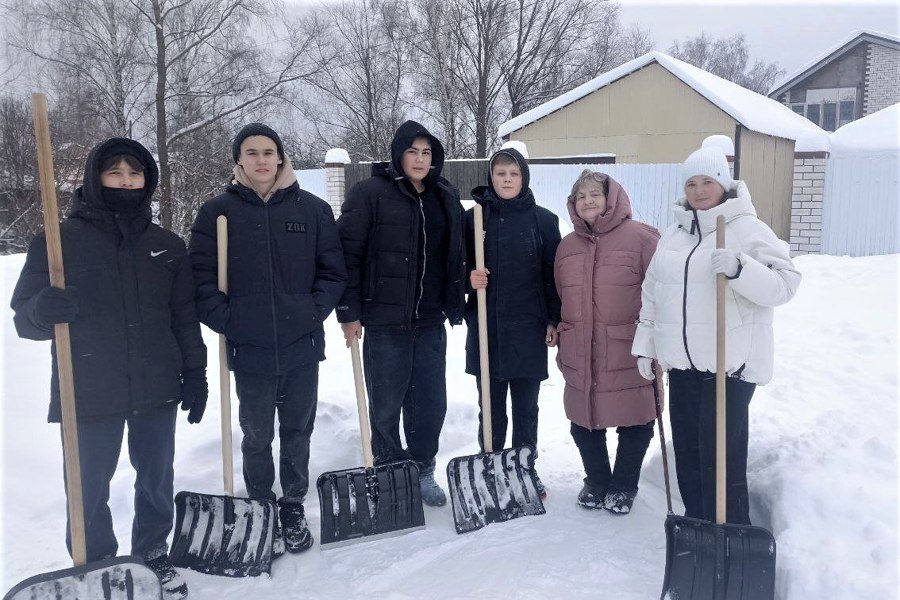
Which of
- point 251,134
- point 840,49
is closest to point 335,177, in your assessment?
point 251,134

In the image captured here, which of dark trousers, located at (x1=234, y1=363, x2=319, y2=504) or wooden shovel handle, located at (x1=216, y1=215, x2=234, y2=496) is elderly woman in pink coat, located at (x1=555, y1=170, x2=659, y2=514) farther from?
wooden shovel handle, located at (x1=216, y1=215, x2=234, y2=496)

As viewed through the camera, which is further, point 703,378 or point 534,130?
point 534,130

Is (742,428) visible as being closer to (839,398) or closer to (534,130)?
(839,398)

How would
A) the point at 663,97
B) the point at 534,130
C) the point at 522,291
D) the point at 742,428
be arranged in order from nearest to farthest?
the point at 742,428 → the point at 522,291 → the point at 663,97 → the point at 534,130

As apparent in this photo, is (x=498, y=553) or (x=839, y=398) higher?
(x=839, y=398)

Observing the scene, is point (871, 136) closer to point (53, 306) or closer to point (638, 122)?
point (638, 122)

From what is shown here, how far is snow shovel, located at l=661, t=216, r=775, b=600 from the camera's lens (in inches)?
93.7

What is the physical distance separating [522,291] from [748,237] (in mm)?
1173

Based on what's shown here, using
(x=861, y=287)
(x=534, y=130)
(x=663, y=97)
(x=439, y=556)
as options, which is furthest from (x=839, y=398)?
(x=534, y=130)

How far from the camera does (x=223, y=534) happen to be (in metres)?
2.87

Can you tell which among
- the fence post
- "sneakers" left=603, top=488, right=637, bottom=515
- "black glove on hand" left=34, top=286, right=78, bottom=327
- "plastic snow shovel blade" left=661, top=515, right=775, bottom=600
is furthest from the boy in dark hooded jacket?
the fence post

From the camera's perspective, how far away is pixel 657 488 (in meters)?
3.56

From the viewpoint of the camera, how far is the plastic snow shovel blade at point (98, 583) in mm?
2213

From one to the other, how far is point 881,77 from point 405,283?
23454mm
